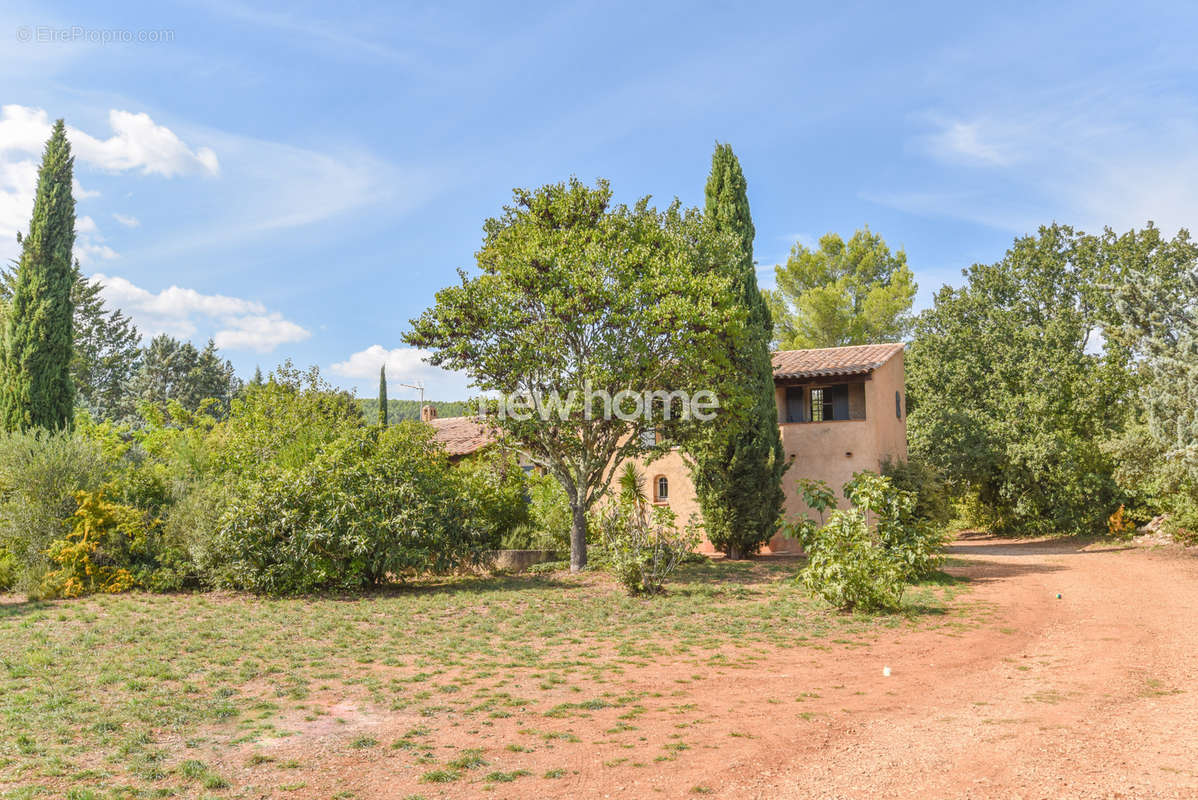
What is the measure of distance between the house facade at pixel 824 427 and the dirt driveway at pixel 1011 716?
10022 millimetres

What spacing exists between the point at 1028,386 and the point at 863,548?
19950 mm

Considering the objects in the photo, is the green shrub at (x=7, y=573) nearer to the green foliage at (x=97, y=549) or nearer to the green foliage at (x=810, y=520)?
the green foliage at (x=97, y=549)

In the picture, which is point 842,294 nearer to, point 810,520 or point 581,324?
point 581,324

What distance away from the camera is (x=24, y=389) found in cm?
2102

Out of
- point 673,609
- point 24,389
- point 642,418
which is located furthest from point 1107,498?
point 24,389

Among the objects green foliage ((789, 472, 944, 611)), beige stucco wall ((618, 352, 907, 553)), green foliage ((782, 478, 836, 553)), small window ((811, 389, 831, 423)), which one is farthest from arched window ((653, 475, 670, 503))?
green foliage ((782, 478, 836, 553))

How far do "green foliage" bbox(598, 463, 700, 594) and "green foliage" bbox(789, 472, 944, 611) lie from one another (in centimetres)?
228

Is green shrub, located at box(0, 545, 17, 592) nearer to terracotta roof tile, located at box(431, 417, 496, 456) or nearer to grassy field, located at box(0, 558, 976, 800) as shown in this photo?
grassy field, located at box(0, 558, 976, 800)

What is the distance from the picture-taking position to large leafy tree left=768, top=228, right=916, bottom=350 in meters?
37.9

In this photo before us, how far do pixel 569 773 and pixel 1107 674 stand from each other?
637 cm

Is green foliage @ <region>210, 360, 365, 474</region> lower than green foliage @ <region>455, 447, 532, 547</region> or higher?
higher

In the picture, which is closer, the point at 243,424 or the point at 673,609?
the point at 673,609

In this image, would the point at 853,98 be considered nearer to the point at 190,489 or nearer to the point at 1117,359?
the point at 190,489

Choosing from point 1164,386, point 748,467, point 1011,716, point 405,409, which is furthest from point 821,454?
point 405,409
